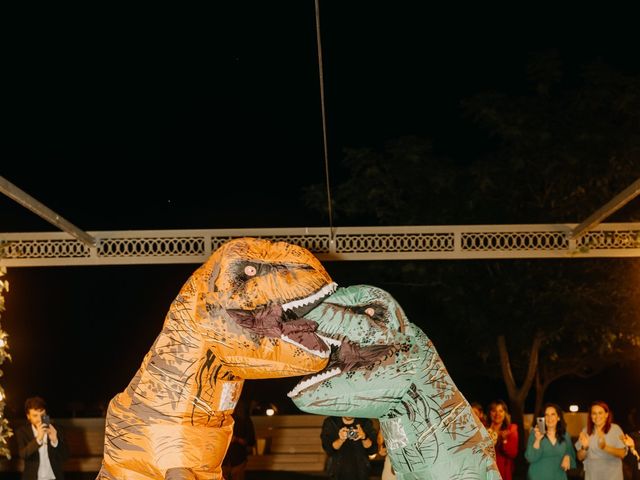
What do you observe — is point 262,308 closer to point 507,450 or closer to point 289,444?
point 507,450

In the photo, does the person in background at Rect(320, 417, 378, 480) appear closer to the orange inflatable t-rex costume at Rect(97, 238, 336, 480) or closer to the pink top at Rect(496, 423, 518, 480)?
the pink top at Rect(496, 423, 518, 480)

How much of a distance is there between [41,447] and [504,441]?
3.32m

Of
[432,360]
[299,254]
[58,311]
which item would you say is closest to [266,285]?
[299,254]

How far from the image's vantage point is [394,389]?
3.51 metres

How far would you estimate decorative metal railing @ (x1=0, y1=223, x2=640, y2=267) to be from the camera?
800 cm

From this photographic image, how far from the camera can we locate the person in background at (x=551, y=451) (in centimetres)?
691

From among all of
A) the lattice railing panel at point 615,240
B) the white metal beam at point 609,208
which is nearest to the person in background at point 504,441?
the white metal beam at point 609,208

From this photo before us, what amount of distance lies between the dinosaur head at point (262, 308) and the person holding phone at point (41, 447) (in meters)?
3.69

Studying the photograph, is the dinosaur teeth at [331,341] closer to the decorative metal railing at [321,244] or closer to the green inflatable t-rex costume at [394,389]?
the green inflatable t-rex costume at [394,389]

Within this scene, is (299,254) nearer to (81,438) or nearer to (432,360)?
(432,360)

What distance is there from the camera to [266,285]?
3.69 m

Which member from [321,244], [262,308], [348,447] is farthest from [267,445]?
[262,308]

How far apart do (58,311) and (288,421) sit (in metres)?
3.21

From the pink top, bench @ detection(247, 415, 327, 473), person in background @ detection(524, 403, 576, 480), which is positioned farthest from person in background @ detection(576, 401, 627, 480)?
bench @ detection(247, 415, 327, 473)
